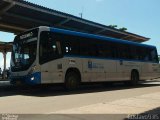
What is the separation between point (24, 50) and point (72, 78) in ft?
9.14

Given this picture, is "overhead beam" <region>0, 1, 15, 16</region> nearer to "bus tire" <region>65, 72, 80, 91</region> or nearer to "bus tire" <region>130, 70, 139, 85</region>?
"bus tire" <region>65, 72, 80, 91</region>

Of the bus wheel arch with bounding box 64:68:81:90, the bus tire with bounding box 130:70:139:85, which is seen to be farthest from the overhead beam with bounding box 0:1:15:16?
the bus tire with bounding box 130:70:139:85

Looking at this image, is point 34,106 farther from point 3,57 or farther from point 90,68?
Answer: point 3,57

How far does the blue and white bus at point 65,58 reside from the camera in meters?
15.5

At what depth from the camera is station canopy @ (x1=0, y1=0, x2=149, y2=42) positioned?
61.0ft

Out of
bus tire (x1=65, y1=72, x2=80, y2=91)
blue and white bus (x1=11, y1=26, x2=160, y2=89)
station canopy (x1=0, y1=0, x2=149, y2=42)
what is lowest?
bus tire (x1=65, y1=72, x2=80, y2=91)

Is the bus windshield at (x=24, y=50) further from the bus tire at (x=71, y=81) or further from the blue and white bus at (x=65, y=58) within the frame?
the bus tire at (x=71, y=81)

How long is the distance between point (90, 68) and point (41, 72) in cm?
382

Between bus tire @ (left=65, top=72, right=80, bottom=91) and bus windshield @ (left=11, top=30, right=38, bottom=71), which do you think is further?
bus tire @ (left=65, top=72, right=80, bottom=91)

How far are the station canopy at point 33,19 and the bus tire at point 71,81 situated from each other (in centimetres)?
471

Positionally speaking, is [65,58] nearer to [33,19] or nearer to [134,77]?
[33,19]

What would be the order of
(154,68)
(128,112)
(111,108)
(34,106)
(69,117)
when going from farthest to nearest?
(154,68)
(34,106)
(111,108)
(128,112)
(69,117)

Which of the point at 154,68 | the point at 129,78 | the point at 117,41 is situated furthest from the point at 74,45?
the point at 154,68

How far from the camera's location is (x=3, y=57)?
3994cm
